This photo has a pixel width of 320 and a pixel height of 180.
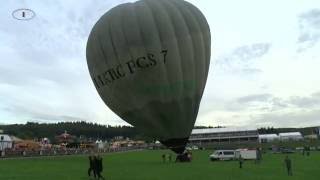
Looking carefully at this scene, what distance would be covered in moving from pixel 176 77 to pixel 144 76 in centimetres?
159

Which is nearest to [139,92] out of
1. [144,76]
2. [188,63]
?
[144,76]

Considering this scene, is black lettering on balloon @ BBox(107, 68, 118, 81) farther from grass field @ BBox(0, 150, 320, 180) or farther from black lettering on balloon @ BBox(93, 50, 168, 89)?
grass field @ BBox(0, 150, 320, 180)

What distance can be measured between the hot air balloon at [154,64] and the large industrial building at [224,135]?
131 m

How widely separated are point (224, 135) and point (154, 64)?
138 m

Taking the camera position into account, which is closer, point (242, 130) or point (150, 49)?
point (150, 49)

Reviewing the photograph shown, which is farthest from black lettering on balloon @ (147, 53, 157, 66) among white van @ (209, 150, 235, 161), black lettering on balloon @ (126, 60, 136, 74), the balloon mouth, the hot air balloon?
white van @ (209, 150, 235, 161)

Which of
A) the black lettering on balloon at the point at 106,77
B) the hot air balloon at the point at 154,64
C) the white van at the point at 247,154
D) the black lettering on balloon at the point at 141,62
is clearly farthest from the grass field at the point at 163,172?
the white van at the point at 247,154

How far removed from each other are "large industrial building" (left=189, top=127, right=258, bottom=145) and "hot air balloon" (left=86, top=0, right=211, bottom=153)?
13087 cm

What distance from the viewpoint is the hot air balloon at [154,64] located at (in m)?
25.9

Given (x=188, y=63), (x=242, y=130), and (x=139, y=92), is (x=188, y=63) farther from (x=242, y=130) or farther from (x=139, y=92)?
(x=242, y=130)

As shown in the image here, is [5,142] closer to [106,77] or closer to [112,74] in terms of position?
[106,77]

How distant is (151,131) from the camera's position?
2725 centimetres

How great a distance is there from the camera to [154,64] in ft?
84.9

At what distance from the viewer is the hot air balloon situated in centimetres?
2588
